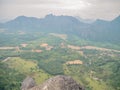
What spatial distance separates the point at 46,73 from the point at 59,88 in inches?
5191

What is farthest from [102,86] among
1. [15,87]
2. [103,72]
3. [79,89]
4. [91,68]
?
[79,89]

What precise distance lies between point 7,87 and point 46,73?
55.1 m

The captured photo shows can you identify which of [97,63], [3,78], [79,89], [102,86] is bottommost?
[97,63]

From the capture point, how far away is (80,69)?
175 m

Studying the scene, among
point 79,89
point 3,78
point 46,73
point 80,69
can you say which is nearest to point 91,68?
point 80,69

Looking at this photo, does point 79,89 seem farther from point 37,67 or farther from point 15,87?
point 37,67

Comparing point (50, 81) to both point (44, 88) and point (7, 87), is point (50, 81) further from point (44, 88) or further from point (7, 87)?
point (7, 87)

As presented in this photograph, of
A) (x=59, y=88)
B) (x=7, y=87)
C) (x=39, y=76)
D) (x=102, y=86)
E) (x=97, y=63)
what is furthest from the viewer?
(x=97, y=63)

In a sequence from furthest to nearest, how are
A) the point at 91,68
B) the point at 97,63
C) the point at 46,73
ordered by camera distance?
the point at 97,63 < the point at 91,68 < the point at 46,73

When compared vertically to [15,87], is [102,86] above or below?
below

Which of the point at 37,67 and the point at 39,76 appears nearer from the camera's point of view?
the point at 39,76

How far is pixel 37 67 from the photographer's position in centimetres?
17362

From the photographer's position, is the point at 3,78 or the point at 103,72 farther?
the point at 103,72

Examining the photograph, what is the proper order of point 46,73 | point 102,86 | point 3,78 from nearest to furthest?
point 3,78, point 102,86, point 46,73
